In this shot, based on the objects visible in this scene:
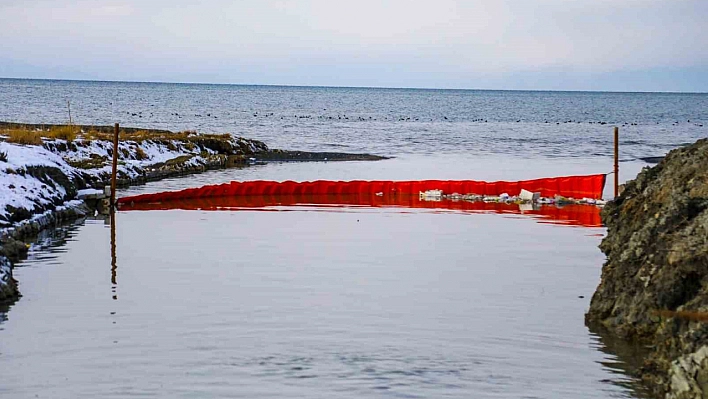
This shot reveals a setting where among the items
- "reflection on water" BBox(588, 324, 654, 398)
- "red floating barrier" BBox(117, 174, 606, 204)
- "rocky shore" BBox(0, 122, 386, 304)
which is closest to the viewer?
"reflection on water" BBox(588, 324, 654, 398)

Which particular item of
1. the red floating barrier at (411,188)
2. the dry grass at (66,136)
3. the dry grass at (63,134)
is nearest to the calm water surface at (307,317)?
the red floating barrier at (411,188)

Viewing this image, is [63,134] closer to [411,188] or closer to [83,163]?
[83,163]

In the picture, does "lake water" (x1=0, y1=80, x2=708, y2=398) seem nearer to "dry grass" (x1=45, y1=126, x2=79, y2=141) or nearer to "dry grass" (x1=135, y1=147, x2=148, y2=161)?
"dry grass" (x1=45, y1=126, x2=79, y2=141)

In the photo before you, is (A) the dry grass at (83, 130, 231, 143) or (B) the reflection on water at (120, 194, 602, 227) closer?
(B) the reflection on water at (120, 194, 602, 227)

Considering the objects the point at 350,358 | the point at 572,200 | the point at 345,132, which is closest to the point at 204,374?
the point at 350,358

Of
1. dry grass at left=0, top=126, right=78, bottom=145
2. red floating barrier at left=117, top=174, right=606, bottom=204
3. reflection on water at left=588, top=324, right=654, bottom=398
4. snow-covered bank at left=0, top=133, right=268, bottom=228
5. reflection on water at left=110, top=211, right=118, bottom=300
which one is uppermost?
dry grass at left=0, top=126, right=78, bottom=145

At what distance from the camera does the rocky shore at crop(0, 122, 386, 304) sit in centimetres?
2117

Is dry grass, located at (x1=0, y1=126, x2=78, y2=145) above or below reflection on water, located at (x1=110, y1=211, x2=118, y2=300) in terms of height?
above

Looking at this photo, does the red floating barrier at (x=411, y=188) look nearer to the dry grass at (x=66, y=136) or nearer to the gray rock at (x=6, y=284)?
the dry grass at (x=66, y=136)

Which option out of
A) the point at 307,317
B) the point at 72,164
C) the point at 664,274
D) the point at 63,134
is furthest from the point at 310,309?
the point at 63,134

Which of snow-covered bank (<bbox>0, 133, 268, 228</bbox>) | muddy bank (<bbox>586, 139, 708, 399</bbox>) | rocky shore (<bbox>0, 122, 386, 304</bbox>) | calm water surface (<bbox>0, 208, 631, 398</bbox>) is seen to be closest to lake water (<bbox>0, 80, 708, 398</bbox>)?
calm water surface (<bbox>0, 208, 631, 398</bbox>)

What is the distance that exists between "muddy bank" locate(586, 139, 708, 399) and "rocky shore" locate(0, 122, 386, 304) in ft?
27.3

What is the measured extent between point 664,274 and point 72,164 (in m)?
24.2

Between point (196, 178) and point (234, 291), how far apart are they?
21.4 meters
